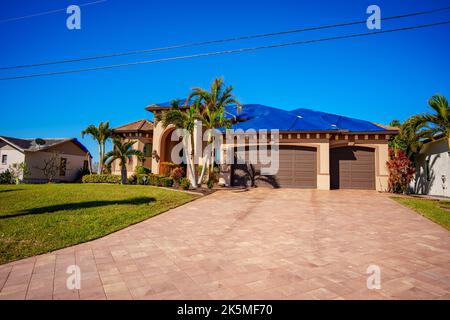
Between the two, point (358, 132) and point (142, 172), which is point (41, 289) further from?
point (358, 132)

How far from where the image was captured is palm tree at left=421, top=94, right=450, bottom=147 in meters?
12.1

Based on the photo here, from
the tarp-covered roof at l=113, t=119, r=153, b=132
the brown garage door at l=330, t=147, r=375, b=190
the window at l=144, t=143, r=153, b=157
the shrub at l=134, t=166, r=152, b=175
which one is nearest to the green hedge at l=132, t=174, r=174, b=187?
the shrub at l=134, t=166, r=152, b=175

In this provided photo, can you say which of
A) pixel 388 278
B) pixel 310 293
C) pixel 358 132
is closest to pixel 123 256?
pixel 310 293

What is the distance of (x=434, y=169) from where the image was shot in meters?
15.4

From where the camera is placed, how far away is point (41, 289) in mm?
3244

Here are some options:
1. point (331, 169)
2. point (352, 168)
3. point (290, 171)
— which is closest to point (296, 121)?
point (290, 171)

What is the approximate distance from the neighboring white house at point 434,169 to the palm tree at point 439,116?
106 cm

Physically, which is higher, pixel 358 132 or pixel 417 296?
pixel 358 132

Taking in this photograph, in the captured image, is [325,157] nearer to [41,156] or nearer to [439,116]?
[439,116]

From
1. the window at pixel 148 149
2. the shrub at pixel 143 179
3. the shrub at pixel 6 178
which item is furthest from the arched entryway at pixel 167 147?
the shrub at pixel 6 178

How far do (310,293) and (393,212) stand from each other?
7.65 meters

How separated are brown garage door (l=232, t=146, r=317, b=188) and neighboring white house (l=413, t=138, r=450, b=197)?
7319mm

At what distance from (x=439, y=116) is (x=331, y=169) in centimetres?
634

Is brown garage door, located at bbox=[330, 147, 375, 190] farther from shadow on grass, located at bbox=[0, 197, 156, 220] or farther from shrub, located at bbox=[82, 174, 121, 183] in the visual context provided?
shrub, located at bbox=[82, 174, 121, 183]
